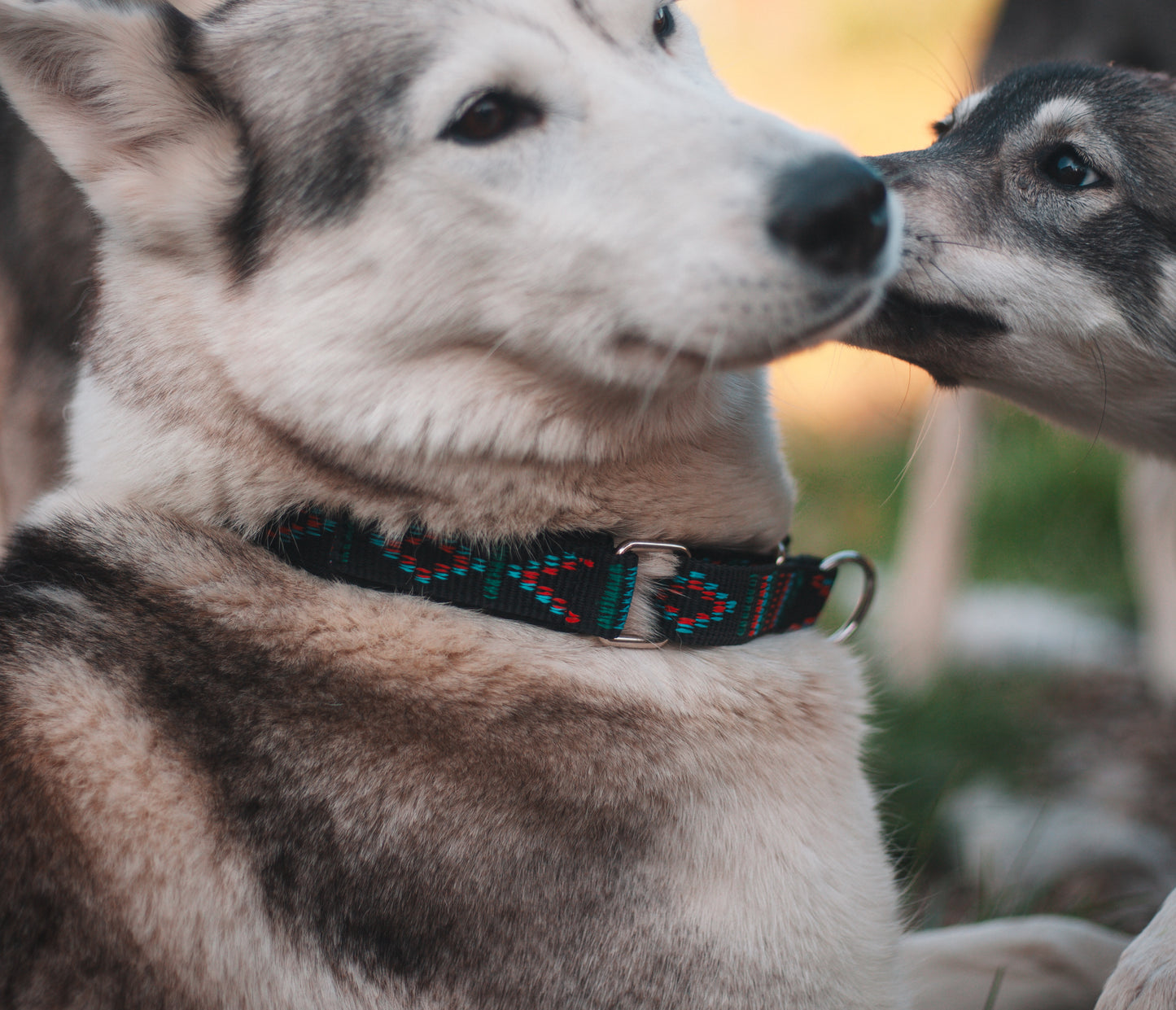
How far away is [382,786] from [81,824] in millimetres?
419

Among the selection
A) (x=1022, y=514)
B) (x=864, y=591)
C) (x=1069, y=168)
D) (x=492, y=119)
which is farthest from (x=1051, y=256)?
(x=1022, y=514)

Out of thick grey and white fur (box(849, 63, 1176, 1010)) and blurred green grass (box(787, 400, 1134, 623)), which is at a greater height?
thick grey and white fur (box(849, 63, 1176, 1010))

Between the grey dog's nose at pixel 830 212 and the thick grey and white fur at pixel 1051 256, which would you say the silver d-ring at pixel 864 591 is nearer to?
the thick grey and white fur at pixel 1051 256

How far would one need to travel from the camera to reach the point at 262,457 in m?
1.69

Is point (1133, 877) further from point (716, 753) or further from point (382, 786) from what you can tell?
point (382, 786)

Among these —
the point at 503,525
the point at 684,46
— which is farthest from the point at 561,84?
the point at 503,525

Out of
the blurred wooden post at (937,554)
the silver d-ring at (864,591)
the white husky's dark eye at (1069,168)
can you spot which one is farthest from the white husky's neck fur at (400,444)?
→ the blurred wooden post at (937,554)

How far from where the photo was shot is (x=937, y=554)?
13.2ft

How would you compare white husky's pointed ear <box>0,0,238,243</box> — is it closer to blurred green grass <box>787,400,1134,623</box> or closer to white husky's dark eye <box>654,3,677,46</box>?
white husky's dark eye <box>654,3,677,46</box>

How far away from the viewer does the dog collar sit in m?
1.68

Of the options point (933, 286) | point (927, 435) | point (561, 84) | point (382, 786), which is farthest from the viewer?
point (927, 435)

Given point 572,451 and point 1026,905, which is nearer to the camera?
point 572,451

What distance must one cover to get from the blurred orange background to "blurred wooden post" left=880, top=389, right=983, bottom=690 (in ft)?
6.13

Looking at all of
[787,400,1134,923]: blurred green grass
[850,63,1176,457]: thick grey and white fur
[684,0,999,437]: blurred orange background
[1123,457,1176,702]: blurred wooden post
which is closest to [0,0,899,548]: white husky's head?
[850,63,1176,457]: thick grey and white fur
